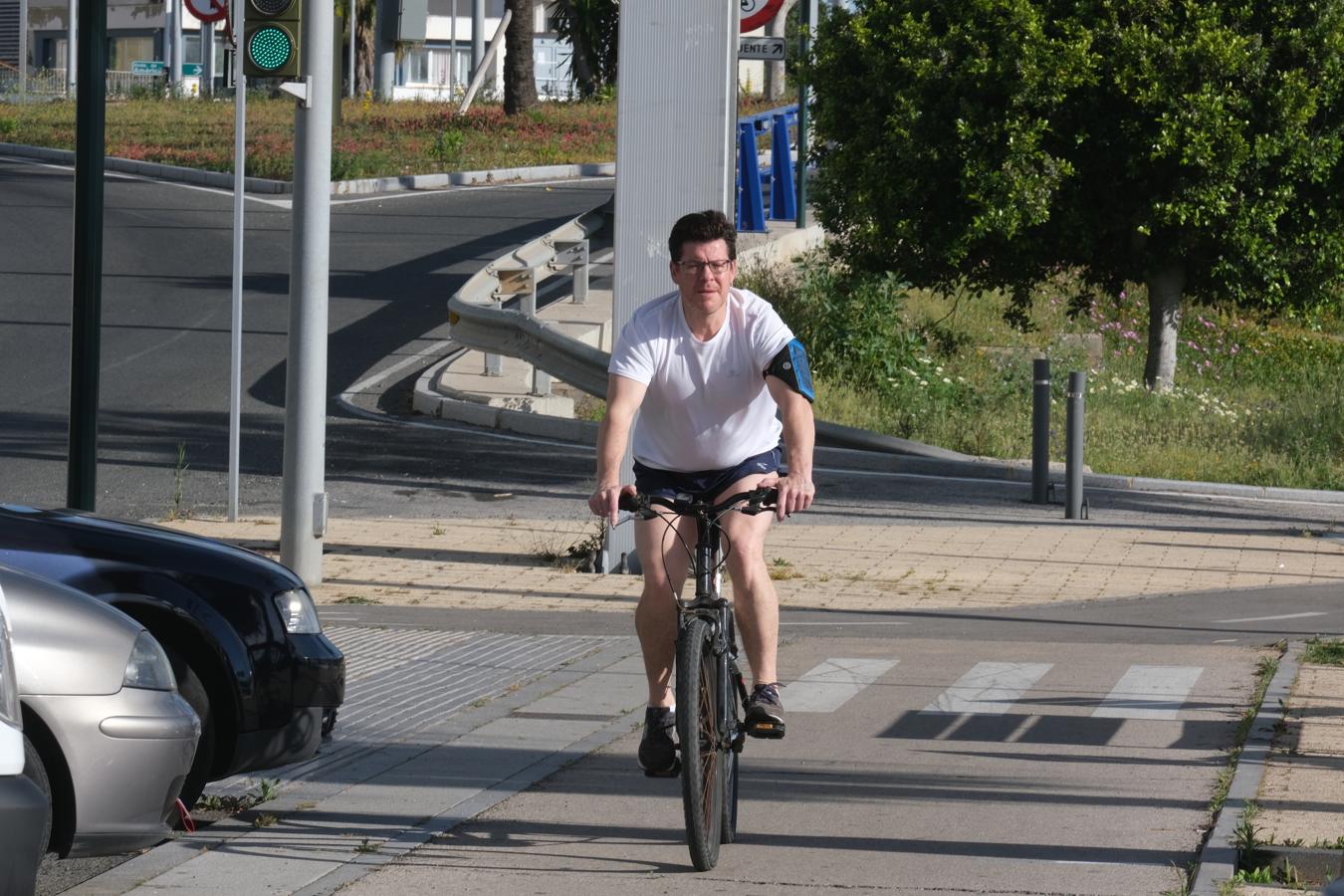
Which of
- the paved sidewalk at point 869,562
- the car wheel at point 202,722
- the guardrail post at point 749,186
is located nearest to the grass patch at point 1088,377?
the guardrail post at point 749,186

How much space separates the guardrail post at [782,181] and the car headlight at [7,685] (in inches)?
930

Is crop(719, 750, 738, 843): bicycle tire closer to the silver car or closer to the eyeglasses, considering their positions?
the eyeglasses

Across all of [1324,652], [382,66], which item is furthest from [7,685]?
[382,66]

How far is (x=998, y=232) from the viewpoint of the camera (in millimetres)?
18672

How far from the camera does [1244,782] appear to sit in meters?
6.43

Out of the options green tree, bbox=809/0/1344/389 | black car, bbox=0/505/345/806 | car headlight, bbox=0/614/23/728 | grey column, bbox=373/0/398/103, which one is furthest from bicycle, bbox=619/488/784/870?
grey column, bbox=373/0/398/103

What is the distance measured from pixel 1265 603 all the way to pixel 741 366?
596 centimetres

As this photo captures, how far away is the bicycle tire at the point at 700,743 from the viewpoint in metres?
5.42

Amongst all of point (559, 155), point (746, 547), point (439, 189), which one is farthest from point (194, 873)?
point (559, 155)

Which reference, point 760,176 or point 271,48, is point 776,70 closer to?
point 760,176

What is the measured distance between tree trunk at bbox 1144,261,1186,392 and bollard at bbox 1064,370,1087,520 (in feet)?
19.2

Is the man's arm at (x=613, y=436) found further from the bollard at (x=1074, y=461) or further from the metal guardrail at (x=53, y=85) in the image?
the metal guardrail at (x=53, y=85)

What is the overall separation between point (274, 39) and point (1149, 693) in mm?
5383

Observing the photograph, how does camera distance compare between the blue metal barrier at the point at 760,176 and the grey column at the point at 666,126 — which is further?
the blue metal barrier at the point at 760,176
